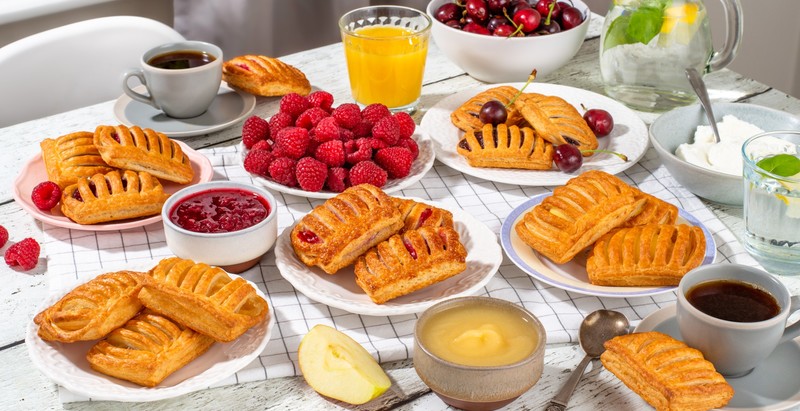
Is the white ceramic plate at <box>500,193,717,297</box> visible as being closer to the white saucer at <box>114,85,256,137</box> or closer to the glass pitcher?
the glass pitcher

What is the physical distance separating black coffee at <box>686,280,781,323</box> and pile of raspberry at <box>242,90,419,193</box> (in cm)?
75

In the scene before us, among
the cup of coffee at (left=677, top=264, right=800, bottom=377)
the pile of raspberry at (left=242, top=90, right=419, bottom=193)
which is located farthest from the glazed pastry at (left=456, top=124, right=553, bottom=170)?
the cup of coffee at (left=677, top=264, right=800, bottom=377)

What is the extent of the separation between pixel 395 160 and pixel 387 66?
0.44 m

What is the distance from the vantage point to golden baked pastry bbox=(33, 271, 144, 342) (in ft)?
4.47

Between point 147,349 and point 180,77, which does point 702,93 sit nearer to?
point 180,77

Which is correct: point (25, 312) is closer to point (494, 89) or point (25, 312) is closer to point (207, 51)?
point (207, 51)

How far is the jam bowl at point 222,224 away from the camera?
5.26 ft

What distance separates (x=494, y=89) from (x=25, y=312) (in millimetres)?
1255

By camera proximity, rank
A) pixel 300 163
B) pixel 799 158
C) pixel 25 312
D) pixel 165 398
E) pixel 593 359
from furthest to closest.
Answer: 1. pixel 300 163
2. pixel 799 158
3. pixel 25 312
4. pixel 593 359
5. pixel 165 398

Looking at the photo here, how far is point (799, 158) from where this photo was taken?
5.59 feet


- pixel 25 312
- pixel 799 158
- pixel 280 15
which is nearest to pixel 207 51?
pixel 25 312

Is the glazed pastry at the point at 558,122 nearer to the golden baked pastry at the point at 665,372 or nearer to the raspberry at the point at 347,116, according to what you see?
the raspberry at the point at 347,116

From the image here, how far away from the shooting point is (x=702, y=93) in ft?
6.91


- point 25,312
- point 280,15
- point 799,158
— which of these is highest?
point 799,158
